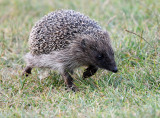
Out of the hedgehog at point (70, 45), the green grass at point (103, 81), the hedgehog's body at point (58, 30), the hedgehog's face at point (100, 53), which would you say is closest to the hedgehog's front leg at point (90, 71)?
the hedgehog at point (70, 45)

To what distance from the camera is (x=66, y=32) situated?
6.84m

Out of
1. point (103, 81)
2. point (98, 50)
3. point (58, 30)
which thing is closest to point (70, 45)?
point (58, 30)

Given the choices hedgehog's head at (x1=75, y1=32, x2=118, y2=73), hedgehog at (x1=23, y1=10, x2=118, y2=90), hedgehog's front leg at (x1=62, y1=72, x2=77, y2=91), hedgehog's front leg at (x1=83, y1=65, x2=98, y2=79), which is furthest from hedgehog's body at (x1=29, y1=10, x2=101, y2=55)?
hedgehog's front leg at (x1=83, y1=65, x2=98, y2=79)

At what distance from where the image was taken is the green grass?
5313 mm

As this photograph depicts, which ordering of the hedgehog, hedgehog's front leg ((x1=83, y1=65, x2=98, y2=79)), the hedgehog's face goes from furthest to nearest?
hedgehog's front leg ((x1=83, y1=65, x2=98, y2=79)), the hedgehog, the hedgehog's face

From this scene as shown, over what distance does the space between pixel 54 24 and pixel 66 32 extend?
0.36m

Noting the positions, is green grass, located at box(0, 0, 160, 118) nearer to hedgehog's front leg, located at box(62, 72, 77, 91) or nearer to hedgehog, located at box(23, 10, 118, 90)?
hedgehog's front leg, located at box(62, 72, 77, 91)

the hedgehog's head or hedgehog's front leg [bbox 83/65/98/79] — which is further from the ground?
the hedgehog's head

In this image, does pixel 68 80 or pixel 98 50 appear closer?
pixel 98 50

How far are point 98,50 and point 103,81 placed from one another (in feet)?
2.22

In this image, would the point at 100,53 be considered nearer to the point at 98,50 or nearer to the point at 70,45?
the point at 98,50

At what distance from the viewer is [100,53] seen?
668 centimetres

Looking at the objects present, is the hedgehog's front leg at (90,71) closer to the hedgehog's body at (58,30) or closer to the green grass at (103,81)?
the green grass at (103,81)

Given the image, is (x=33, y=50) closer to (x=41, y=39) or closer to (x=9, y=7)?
(x=41, y=39)
